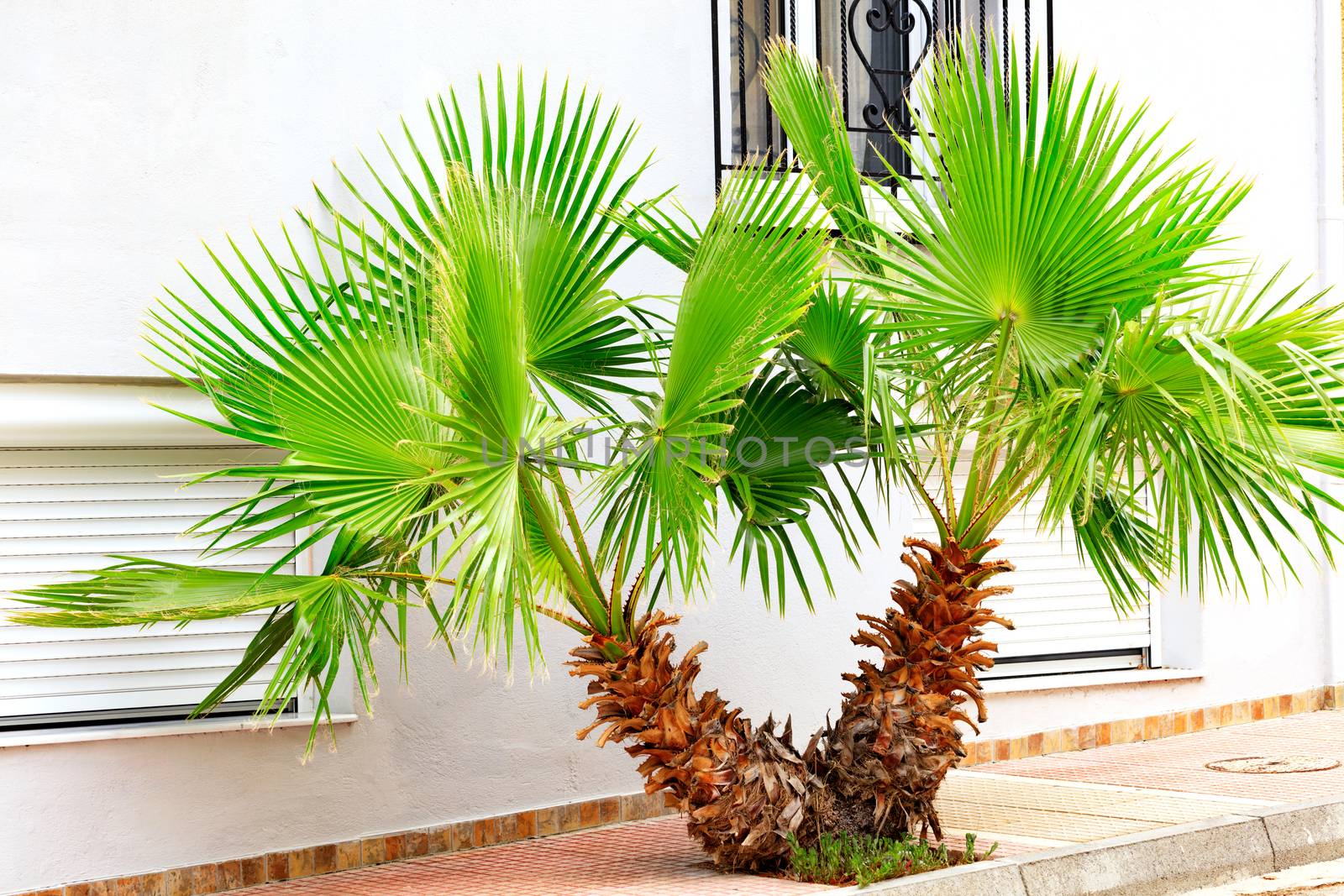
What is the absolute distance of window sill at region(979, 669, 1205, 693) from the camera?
7.91 meters

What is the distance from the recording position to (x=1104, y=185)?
4.58m

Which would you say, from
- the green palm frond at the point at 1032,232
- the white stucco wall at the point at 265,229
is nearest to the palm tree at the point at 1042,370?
the green palm frond at the point at 1032,232

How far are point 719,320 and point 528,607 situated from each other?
1103 mm

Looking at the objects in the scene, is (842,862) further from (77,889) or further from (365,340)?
(77,889)

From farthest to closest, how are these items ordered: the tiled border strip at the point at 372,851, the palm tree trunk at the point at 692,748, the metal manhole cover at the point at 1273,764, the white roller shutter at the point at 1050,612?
the white roller shutter at the point at 1050,612 → the metal manhole cover at the point at 1273,764 → the tiled border strip at the point at 372,851 → the palm tree trunk at the point at 692,748

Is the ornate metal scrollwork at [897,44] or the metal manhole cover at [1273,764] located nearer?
the metal manhole cover at [1273,764]

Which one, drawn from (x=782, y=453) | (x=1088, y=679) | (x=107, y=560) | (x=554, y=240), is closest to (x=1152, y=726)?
(x=1088, y=679)

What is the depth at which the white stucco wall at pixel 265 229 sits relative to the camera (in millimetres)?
5328

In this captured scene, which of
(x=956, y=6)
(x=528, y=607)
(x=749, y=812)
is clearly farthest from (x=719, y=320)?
(x=956, y=6)

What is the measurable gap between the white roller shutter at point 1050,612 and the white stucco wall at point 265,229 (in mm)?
1156

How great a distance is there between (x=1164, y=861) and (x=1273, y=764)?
2.27m

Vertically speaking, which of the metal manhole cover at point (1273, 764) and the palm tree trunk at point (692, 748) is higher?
the palm tree trunk at point (692, 748)

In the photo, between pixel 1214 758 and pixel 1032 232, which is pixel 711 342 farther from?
pixel 1214 758

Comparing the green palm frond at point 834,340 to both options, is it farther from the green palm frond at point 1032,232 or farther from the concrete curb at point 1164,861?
the concrete curb at point 1164,861
